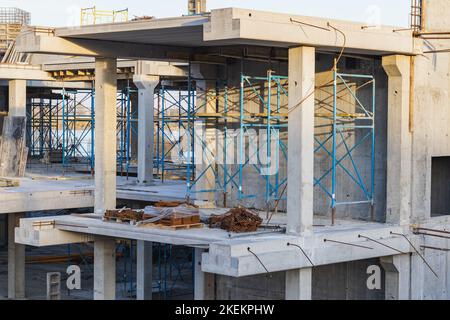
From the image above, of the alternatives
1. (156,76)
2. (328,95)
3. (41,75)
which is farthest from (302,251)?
(41,75)

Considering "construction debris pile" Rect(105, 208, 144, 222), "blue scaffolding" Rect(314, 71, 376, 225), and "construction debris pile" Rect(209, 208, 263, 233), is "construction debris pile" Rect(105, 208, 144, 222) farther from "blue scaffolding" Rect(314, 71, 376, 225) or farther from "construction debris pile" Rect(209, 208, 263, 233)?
"blue scaffolding" Rect(314, 71, 376, 225)

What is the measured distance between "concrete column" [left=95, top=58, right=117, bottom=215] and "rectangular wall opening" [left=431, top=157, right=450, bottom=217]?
8.96 m

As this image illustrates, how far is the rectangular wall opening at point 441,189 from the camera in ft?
85.5

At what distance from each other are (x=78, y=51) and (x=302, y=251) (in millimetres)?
8376

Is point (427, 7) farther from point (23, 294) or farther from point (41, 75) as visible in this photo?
point (41, 75)

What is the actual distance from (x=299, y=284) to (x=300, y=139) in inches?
127

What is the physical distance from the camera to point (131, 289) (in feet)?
106

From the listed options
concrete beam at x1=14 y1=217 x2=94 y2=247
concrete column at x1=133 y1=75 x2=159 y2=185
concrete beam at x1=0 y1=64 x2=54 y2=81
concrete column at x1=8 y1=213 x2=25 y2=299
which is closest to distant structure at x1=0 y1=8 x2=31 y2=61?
concrete beam at x1=0 y1=64 x2=54 y2=81

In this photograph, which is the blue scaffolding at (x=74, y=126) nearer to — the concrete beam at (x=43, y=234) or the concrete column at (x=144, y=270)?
the concrete column at (x=144, y=270)

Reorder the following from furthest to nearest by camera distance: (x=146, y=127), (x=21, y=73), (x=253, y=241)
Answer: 1. (x=21, y=73)
2. (x=146, y=127)
3. (x=253, y=241)

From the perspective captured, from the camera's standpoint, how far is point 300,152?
67.5ft

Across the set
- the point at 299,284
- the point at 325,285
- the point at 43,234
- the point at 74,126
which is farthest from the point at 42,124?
the point at 299,284

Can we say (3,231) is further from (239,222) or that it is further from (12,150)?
(239,222)

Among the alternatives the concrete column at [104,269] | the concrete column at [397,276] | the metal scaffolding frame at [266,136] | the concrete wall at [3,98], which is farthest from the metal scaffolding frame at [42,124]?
the concrete column at [397,276]
